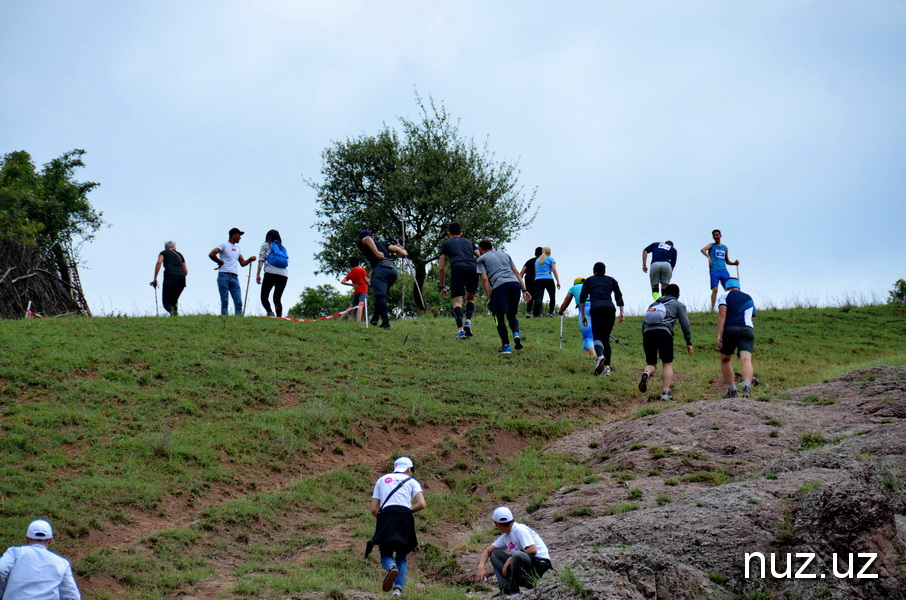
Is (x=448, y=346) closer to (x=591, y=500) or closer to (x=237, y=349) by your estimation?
(x=237, y=349)

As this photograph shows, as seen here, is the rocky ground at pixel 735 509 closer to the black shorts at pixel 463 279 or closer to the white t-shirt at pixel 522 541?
the white t-shirt at pixel 522 541

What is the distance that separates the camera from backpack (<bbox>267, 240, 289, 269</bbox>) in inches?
826

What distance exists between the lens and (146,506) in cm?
1126

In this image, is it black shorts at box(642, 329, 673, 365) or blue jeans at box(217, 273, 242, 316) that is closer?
black shorts at box(642, 329, 673, 365)

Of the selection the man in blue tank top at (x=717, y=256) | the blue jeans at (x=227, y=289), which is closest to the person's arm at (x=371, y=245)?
the blue jeans at (x=227, y=289)

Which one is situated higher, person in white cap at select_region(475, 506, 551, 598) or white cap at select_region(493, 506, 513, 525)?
white cap at select_region(493, 506, 513, 525)

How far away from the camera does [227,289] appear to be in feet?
70.5

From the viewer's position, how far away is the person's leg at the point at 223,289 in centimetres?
2127

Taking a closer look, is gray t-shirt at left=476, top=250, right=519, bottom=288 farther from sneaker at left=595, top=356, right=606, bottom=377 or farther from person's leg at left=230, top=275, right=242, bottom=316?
person's leg at left=230, top=275, right=242, bottom=316

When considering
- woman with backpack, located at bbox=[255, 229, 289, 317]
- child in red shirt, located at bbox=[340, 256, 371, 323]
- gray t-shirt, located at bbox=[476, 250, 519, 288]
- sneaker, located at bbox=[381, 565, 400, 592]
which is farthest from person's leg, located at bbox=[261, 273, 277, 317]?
sneaker, located at bbox=[381, 565, 400, 592]

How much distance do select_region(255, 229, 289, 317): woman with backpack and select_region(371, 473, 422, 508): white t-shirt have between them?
472 inches

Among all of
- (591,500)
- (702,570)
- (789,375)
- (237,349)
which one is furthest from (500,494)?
(789,375)

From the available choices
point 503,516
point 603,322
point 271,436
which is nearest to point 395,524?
point 503,516

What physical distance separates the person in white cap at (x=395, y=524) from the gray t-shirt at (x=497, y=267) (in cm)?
978
